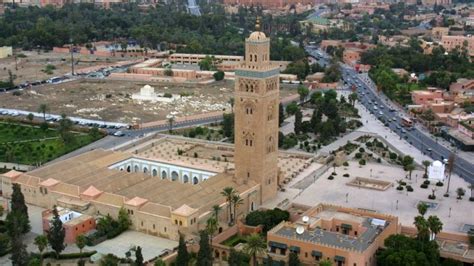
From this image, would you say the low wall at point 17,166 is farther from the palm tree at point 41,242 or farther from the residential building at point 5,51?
the residential building at point 5,51

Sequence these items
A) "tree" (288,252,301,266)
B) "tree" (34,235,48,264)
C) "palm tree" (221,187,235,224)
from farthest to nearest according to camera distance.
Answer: "palm tree" (221,187,235,224)
"tree" (34,235,48,264)
"tree" (288,252,301,266)

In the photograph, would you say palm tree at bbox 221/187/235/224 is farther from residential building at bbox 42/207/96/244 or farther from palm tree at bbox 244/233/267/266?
residential building at bbox 42/207/96/244

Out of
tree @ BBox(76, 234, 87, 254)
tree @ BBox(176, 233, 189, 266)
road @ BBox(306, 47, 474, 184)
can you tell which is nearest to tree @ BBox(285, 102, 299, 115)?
road @ BBox(306, 47, 474, 184)

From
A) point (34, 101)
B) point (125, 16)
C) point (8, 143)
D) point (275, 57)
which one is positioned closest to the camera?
point (8, 143)

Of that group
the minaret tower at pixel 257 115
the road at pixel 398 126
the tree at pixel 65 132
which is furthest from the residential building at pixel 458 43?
the minaret tower at pixel 257 115

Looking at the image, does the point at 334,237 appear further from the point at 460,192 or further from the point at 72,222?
the point at 72,222

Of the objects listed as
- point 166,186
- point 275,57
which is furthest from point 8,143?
point 275,57

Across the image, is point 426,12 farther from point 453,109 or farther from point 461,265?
point 461,265
